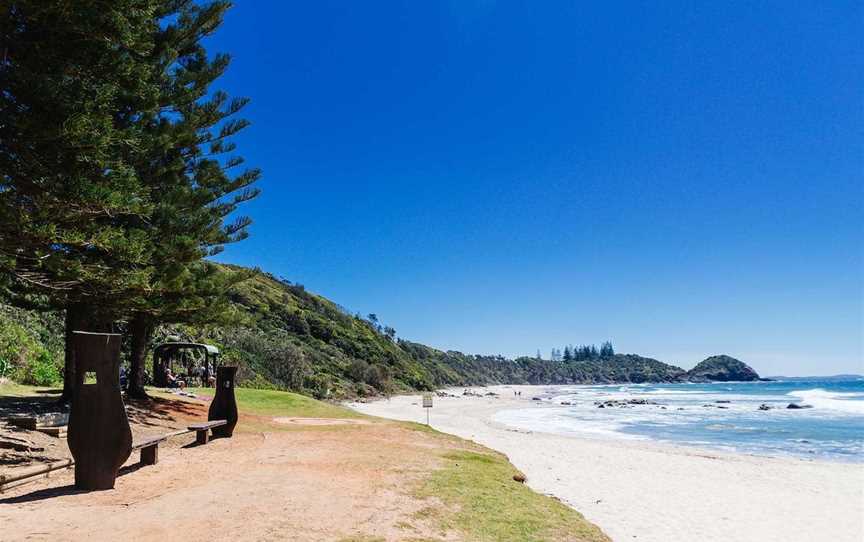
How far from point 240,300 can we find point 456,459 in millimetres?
56024

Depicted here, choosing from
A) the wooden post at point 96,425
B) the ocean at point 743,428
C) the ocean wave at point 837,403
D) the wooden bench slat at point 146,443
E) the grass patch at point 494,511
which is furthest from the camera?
the ocean wave at point 837,403

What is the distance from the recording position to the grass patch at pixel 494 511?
18.4 feet

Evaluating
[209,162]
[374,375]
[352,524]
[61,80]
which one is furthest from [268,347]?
[352,524]

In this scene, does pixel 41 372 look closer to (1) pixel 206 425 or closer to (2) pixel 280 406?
(2) pixel 280 406

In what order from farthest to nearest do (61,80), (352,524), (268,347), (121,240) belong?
(268,347) → (121,240) → (61,80) → (352,524)

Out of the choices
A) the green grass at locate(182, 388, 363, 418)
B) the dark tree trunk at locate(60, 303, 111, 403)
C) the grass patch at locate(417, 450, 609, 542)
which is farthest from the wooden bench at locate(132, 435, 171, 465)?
the green grass at locate(182, 388, 363, 418)

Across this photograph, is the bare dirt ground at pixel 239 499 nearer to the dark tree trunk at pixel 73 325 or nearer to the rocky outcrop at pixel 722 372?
the dark tree trunk at pixel 73 325

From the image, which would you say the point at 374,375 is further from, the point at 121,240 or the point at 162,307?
the point at 121,240

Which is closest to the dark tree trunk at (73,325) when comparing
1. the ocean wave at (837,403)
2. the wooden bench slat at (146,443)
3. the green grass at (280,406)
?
the green grass at (280,406)

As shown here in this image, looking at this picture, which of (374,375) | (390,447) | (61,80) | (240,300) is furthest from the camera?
(240,300)

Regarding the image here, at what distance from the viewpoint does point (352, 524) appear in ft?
17.3

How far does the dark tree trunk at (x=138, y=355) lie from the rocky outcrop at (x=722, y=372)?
514 feet

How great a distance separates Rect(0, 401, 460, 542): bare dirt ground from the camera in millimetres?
4859

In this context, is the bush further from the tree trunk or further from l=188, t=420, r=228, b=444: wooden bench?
l=188, t=420, r=228, b=444: wooden bench
